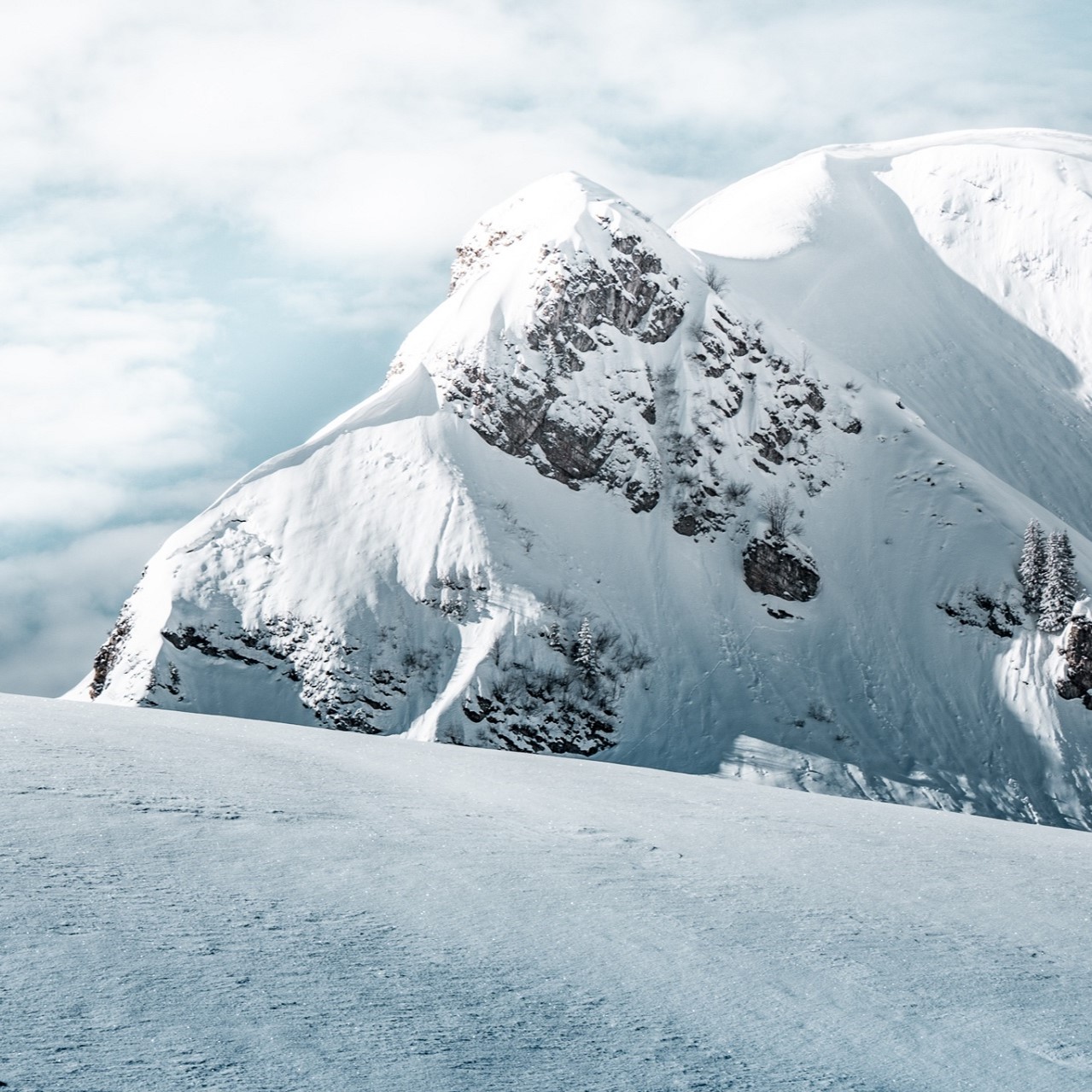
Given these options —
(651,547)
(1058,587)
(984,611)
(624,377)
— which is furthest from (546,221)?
(1058,587)

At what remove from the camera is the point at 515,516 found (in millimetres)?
68438

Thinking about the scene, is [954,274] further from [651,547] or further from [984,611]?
[651,547]

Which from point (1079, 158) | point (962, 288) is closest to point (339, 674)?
point (962, 288)

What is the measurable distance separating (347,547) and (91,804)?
57.1 meters

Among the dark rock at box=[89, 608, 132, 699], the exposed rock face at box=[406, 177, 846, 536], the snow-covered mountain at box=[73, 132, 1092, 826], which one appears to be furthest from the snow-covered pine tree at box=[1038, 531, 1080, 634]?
the dark rock at box=[89, 608, 132, 699]

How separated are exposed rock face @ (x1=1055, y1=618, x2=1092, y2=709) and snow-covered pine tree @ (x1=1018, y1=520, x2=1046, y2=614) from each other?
2844 millimetres

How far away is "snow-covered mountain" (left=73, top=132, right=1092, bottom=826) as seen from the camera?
58.6 metres

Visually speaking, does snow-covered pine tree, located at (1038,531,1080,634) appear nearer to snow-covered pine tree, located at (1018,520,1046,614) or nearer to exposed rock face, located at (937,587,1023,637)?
snow-covered pine tree, located at (1018,520,1046,614)

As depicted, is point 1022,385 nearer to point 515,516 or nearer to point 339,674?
point 515,516

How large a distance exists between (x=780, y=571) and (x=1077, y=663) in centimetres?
1774

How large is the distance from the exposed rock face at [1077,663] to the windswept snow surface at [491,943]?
2166 inches

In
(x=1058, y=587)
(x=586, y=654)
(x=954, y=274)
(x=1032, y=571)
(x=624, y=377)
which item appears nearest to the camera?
(x=586, y=654)

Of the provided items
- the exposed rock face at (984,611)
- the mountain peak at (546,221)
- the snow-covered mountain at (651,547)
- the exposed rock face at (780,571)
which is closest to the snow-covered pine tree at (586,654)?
the snow-covered mountain at (651,547)

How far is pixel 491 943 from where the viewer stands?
24.5ft
